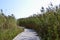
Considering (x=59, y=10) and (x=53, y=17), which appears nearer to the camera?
(x=53, y=17)

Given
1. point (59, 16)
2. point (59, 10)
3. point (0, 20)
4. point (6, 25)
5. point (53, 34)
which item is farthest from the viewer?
point (6, 25)

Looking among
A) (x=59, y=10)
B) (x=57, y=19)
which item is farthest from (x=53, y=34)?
(x=59, y=10)

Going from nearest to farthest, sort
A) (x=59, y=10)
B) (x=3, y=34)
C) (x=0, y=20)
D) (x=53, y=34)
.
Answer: (x=53, y=34) → (x=59, y=10) → (x=3, y=34) → (x=0, y=20)

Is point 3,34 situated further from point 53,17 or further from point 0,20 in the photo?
point 53,17

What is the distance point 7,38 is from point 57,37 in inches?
171

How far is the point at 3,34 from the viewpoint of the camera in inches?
397

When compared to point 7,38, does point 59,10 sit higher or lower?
higher

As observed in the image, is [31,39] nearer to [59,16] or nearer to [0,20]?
[0,20]

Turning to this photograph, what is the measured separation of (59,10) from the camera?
27.5 ft

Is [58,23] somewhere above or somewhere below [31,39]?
above

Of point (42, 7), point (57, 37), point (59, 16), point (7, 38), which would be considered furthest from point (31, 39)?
point (57, 37)

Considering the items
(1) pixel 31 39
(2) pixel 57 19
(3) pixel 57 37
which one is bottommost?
(1) pixel 31 39

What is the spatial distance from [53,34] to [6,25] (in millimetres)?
6112

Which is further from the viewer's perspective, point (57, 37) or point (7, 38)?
point (7, 38)
